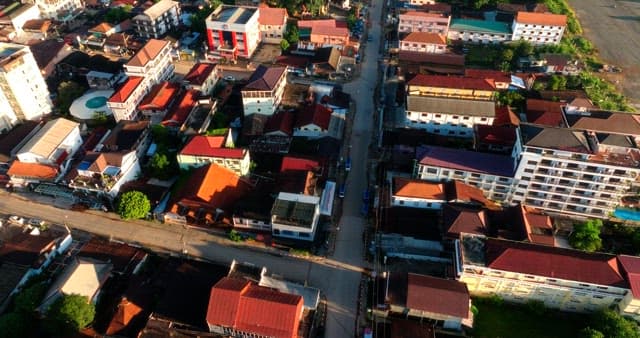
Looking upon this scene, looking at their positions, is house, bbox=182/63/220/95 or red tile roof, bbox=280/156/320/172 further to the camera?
house, bbox=182/63/220/95

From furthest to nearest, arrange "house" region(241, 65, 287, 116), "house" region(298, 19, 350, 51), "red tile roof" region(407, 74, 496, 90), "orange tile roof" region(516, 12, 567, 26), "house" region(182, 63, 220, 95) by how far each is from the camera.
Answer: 1. "house" region(298, 19, 350, 51)
2. "orange tile roof" region(516, 12, 567, 26)
3. "house" region(182, 63, 220, 95)
4. "red tile roof" region(407, 74, 496, 90)
5. "house" region(241, 65, 287, 116)

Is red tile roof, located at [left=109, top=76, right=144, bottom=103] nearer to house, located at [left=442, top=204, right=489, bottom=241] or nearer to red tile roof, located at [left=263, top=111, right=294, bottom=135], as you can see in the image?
red tile roof, located at [left=263, top=111, right=294, bottom=135]

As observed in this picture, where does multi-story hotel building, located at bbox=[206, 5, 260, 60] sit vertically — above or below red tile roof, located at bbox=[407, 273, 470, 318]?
above

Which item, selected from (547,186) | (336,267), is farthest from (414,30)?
(336,267)

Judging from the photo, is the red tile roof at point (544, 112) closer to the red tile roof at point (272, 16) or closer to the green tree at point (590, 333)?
the green tree at point (590, 333)

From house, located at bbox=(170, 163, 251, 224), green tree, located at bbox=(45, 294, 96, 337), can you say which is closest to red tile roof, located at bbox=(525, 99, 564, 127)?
house, located at bbox=(170, 163, 251, 224)

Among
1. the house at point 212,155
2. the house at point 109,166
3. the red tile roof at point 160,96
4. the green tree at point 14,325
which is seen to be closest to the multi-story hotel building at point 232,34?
the red tile roof at point 160,96

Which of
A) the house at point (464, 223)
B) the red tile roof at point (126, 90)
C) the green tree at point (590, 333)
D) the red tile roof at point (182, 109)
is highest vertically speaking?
the red tile roof at point (126, 90)
